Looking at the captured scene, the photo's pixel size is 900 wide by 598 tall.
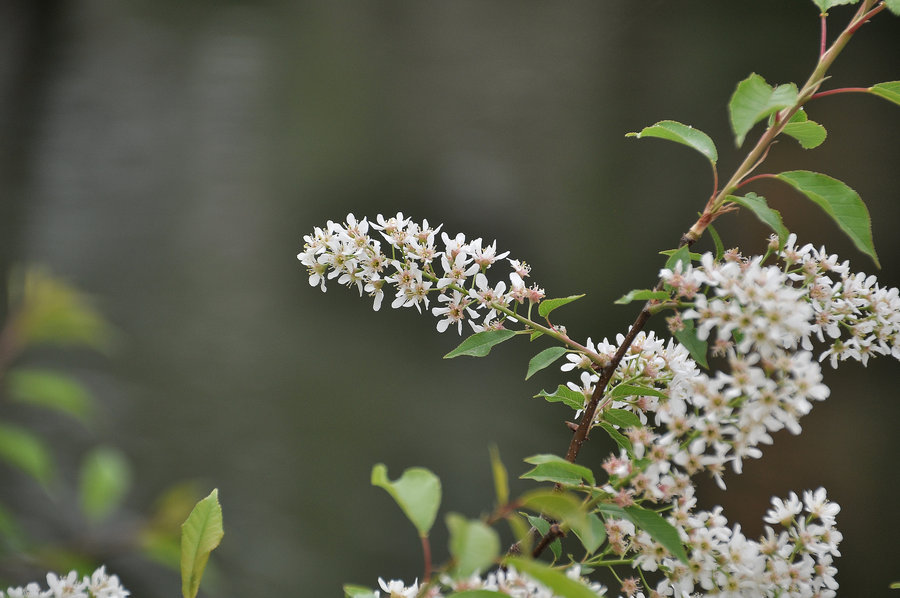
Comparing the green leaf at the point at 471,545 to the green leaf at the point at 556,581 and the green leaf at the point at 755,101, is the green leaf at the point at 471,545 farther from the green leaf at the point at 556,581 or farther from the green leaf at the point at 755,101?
the green leaf at the point at 755,101

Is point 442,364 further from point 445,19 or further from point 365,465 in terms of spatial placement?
point 445,19

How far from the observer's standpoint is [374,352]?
136cm

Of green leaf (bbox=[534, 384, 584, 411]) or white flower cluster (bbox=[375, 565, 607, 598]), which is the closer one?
white flower cluster (bbox=[375, 565, 607, 598])

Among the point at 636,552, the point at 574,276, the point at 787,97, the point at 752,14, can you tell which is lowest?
the point at 574,276

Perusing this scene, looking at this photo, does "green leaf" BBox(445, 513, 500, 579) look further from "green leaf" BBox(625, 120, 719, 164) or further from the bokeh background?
the bokeh background

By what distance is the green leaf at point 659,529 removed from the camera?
0.26 meters

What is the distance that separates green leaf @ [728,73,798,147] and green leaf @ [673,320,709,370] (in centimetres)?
9

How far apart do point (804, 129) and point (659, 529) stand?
0.69 ft

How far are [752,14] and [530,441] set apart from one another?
0.88m

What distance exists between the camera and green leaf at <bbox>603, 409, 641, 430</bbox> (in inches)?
12.3

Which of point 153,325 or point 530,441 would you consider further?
point 153,325

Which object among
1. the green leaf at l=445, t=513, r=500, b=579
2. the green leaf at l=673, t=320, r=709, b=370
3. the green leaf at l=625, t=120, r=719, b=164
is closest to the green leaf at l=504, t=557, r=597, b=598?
the green leaf at l=445, t=513, r=500, b=579

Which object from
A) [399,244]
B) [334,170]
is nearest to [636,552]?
[399,244]

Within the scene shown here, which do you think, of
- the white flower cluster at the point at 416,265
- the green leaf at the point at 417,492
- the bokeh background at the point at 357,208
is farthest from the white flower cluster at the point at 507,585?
the bokeh background at the point at 357,208
